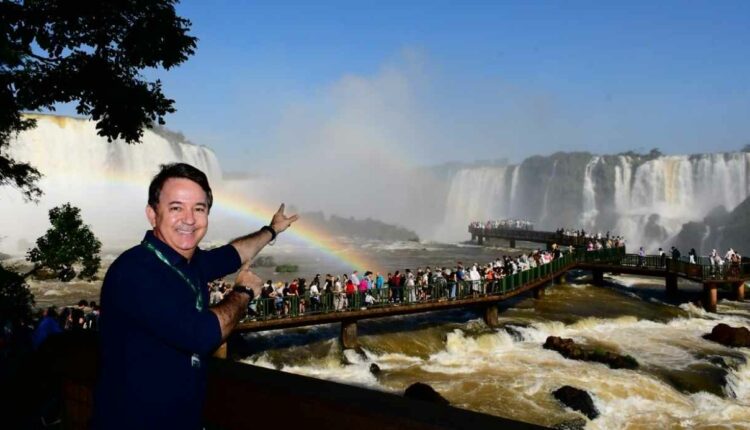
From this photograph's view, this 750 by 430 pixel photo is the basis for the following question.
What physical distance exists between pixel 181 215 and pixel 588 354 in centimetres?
1934

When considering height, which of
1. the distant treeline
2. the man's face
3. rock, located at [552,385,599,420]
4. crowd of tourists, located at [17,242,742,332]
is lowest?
rock, located at [552,385,599,420]

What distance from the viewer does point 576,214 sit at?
92.3 meters

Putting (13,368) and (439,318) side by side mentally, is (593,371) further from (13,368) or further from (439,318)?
(13,368)

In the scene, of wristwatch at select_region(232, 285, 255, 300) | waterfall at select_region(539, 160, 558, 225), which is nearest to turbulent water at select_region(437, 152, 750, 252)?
waterfall at select_region(539, 160, 558, 225)

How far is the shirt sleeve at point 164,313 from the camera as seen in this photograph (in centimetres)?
177

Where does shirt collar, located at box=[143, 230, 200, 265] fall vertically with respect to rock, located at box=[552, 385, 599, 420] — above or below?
above

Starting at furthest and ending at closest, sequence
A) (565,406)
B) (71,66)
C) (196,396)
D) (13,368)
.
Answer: (565,406)
(71,66)
(13,368)
(196,396)

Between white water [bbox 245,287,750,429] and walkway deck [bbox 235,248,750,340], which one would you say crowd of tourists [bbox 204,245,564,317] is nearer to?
walkway deck [bbox 235,248,750,340]

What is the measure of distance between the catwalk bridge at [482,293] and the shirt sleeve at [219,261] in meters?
14.3

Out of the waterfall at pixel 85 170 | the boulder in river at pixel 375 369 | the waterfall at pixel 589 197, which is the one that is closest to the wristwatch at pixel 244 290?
the boulder in river at pixel 375 369

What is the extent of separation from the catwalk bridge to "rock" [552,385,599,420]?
681 cm

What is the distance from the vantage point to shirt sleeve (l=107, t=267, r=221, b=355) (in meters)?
1.77

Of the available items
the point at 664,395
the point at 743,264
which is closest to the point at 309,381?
the point at 664,395

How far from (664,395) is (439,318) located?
983 centimetres
